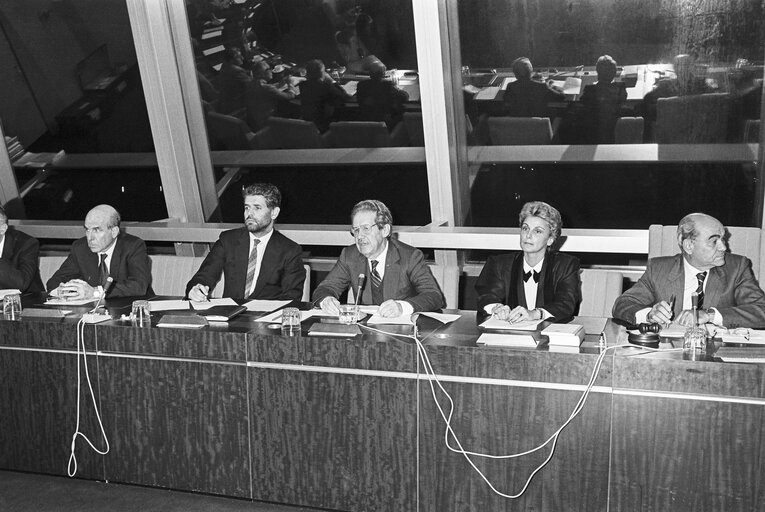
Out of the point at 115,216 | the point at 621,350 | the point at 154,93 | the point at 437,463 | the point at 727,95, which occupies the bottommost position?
the point at 437,463

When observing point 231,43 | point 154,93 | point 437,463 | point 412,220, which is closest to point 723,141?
point 412,220

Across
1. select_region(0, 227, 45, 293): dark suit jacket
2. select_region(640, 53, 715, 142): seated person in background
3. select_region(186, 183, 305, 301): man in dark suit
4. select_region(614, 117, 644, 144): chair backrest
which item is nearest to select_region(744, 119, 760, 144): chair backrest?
select_region(640, 53, 715, 142): seated person in background

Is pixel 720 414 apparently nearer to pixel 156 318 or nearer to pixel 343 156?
pixel 156 318

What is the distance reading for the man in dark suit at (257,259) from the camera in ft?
13.4

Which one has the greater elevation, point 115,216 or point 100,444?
point 115,216

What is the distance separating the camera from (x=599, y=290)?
12.9 feet

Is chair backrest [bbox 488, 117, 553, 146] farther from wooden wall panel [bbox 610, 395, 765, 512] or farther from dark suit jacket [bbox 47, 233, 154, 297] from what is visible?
wooden wall panel [bbox 610, 395, 765, 512]

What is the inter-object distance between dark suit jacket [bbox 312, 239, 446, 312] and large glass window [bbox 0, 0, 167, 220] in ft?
7.35

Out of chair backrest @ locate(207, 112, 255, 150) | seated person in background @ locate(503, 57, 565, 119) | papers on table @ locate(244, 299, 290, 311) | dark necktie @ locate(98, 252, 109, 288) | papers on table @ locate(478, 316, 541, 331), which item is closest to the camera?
papers on table @ locate(478, 316, 541, 331)

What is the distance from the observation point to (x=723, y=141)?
4.41 m

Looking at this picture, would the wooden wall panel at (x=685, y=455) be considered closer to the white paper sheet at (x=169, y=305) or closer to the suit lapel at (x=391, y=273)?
the suit lapel at (x=391, y=273)

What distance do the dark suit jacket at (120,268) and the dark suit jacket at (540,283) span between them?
5.69ft

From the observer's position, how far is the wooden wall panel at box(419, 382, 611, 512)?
270 centimetres

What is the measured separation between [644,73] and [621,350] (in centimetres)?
220
